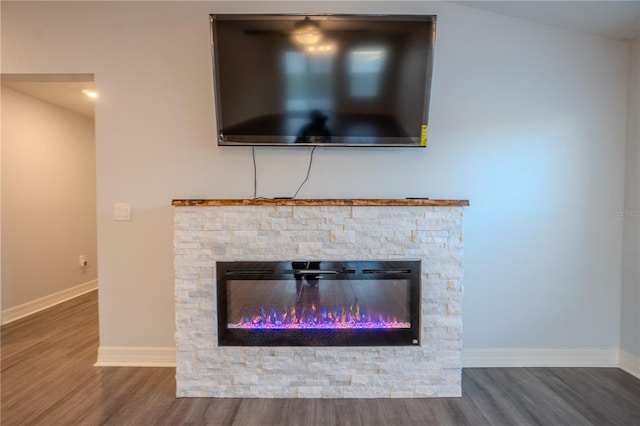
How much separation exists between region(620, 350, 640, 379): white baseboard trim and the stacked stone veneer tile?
1.30 m

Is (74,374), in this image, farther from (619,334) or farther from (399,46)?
(619,334)

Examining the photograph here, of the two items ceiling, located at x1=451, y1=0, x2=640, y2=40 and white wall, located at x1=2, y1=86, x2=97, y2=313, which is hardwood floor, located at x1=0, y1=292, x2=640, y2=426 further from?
ceiling, located at x1=451, y1=0, x2=640, y2=40

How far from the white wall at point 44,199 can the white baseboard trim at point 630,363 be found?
5.12 m

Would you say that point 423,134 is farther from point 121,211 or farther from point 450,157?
point 121,211

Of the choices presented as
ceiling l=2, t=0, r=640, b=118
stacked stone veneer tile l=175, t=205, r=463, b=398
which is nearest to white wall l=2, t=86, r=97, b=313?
ceiling l=2, t=0, r=640, b=118

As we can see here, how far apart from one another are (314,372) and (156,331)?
3.85ft

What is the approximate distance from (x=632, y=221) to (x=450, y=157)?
1.29 meters

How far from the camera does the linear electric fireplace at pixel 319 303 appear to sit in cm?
175

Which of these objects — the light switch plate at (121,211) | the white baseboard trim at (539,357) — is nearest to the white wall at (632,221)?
the white baseboard trim at (539,357)

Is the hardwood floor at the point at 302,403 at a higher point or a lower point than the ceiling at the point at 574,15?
lower

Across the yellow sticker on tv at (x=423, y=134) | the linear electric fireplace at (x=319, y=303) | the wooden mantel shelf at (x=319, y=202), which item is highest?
the yellow sticker on tv at (x=423, y=134)

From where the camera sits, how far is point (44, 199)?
10.3 ft

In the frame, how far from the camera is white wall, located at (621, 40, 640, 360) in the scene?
195 centimetres

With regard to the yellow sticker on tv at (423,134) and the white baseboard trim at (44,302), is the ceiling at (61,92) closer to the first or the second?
the white baseboard trim at (44,302)
